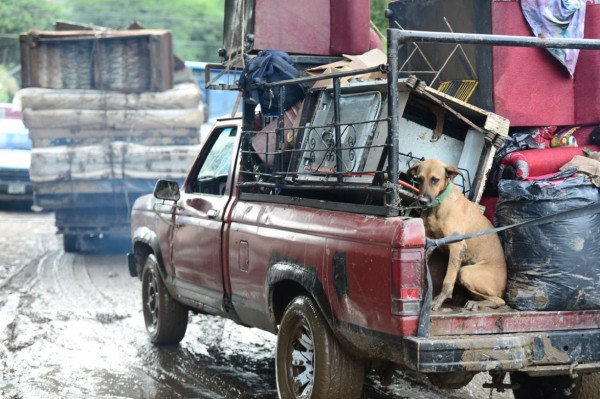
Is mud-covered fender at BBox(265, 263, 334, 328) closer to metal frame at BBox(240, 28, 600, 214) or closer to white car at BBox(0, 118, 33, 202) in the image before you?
metal frame at BBox(240, 28, 600, 214)

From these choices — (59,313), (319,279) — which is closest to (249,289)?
(319,279)

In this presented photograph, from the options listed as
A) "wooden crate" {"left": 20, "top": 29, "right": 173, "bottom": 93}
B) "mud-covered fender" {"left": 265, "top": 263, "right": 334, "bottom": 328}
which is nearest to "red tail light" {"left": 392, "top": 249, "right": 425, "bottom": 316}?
"mud-covered fender" {"left": 265, "top": 263, "right": 334, "bottom": 328}

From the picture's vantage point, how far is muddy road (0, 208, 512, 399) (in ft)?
20.9

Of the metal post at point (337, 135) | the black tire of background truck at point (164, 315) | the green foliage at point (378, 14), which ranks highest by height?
the green foliage at point (378, 14)

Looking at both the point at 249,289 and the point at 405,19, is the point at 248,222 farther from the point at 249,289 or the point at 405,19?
the point at 405,19

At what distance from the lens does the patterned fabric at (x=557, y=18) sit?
6188 mm

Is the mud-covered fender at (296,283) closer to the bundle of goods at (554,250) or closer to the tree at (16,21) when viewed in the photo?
the bundle of goods at (554,250)

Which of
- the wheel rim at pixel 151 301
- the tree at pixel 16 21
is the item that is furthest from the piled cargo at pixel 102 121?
the tree at pixel 16 21

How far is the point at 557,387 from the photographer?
5492 millimetres

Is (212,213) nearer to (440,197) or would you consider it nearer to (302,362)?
(302,362)

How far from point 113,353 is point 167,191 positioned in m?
1.45

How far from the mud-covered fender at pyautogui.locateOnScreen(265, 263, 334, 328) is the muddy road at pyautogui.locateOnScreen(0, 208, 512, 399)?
0.94 metres

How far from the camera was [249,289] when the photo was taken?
19.5 feet

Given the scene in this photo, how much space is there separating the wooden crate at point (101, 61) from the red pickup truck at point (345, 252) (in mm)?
6579
